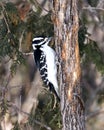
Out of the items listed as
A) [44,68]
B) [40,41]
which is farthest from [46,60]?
[40,41]

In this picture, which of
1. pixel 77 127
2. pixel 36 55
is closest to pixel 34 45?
pixel 36 55

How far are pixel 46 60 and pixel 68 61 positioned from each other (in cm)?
91

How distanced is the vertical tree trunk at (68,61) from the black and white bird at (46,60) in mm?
545

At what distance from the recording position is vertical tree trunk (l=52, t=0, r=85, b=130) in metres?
5.30

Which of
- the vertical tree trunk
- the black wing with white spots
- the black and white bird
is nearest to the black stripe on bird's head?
the black and white bird

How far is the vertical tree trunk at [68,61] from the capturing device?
5305 mm

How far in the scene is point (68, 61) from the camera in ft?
17.6

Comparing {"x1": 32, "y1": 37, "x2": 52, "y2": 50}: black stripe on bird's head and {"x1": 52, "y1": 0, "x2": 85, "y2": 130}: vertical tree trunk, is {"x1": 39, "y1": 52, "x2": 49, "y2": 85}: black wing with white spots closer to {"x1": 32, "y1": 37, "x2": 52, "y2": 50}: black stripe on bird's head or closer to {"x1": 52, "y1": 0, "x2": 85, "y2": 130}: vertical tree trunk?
{"x1": 32, "y1": 37, "x2": 52, "y2": 50}: black stripe on bird's head

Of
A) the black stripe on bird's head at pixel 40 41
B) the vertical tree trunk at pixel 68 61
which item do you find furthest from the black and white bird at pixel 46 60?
the vertical tree trunk at pixel 68 61

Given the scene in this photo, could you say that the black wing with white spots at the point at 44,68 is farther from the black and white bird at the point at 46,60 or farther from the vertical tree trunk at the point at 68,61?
the vertical tree trunk at the point at 68,61

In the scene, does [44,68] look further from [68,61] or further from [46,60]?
[68,61]

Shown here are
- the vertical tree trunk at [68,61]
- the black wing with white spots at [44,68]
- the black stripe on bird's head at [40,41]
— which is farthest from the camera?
the black wing with white spots at [44,68]

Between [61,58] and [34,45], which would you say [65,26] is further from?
[34,45]

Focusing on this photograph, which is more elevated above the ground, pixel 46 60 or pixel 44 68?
pixel 46 60
